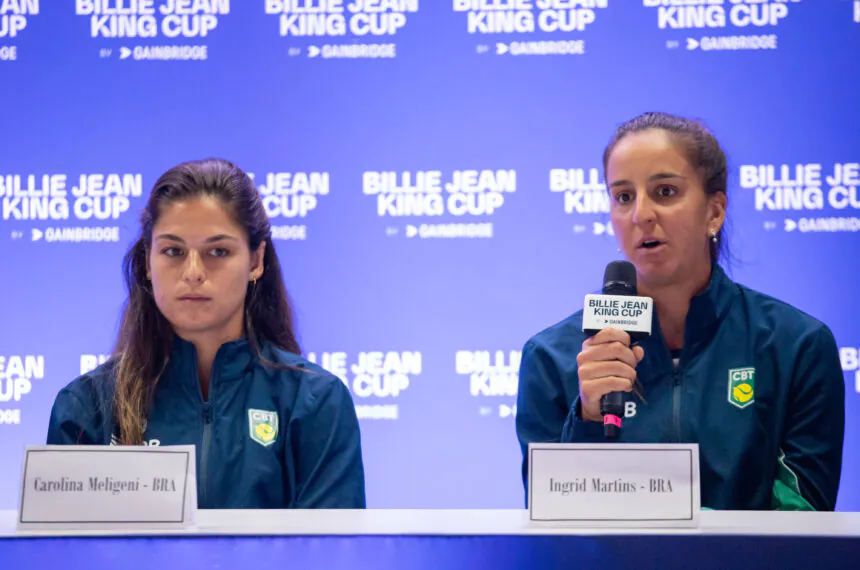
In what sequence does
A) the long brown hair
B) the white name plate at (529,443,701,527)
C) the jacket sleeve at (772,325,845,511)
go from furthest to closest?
the long brown hair, the jacket sleeve at (772,325,845,511), the white name plate at (529,443,701,527)

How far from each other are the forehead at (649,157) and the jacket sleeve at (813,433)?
0.43 m

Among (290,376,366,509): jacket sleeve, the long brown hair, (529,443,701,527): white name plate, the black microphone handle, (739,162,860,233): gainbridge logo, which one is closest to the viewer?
(529,443,701,527): white name plate

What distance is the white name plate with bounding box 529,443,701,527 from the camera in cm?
118

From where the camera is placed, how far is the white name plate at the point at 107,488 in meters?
1.21

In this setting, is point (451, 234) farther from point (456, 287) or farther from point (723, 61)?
point (723, 61)

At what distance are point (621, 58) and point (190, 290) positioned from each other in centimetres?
191

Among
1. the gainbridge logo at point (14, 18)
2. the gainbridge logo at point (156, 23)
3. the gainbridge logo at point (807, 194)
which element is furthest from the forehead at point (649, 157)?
the gainbridge logo at point (14, 18)

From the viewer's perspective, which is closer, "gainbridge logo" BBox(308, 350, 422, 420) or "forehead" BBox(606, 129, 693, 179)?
"forehead" BBox(606, 129, 693, 179)

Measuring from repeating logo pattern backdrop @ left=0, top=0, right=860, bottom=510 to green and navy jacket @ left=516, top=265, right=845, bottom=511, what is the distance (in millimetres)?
1279

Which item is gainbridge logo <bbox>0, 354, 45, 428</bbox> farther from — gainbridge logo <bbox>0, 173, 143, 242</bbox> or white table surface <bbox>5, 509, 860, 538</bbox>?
white table surface <bbox>5, 509, 860, 538</bbox>

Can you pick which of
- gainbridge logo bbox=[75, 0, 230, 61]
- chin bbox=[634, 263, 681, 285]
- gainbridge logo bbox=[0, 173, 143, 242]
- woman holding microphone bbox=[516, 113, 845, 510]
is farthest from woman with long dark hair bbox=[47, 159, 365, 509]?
gainbridge logo bbox=[75, 0, 230, 61]

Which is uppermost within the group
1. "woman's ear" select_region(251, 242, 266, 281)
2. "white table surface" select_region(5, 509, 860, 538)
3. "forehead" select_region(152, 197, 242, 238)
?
"forehead" select_region(152, 197, 242, 238)

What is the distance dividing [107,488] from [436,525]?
17.6 inches

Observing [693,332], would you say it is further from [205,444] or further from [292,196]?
[292,196]
